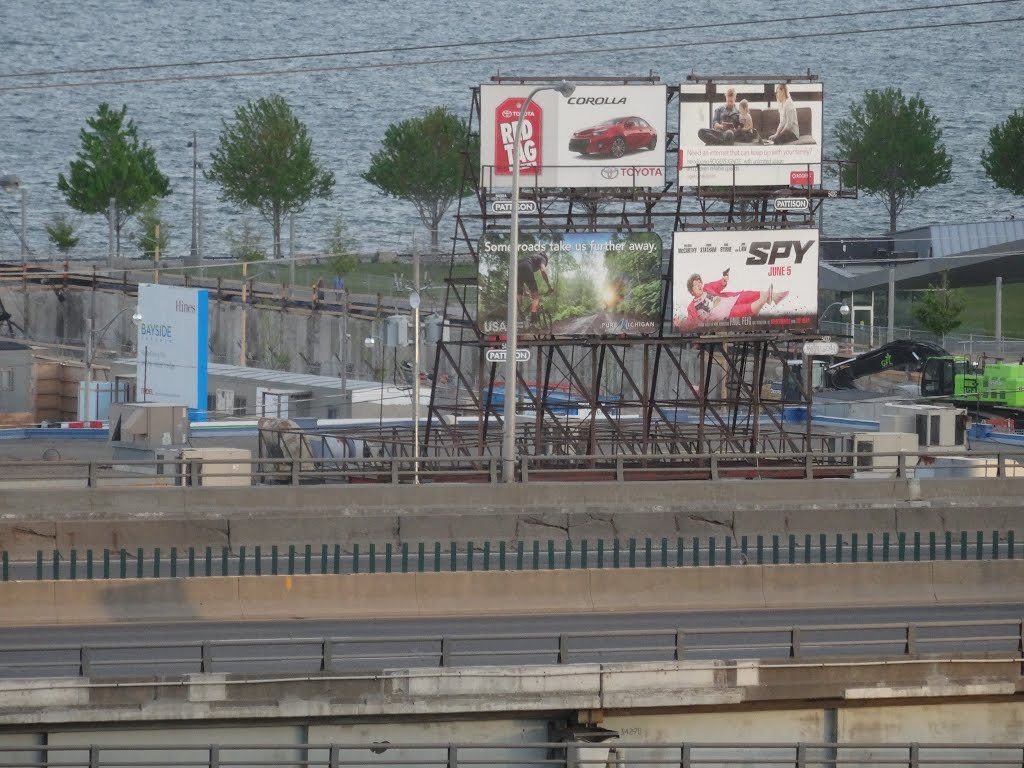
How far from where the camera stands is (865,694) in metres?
23.9

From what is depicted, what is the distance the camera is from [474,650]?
991 inches

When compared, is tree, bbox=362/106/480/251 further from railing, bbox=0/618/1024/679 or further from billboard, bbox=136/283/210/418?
railing, bbox=0/618/1024/679

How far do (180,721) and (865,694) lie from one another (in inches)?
355

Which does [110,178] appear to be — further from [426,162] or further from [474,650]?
[474,650]

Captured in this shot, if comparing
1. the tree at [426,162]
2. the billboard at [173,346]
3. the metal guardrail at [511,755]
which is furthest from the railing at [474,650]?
the tree at [426,162]

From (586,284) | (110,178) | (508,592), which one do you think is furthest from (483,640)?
(110,178)

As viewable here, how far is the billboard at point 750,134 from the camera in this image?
44.9 m

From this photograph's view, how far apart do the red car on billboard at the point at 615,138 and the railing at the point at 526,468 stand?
25.5 ft

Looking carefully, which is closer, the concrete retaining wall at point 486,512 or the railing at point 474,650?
the railing at point 474,650

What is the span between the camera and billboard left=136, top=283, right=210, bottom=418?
199 feet

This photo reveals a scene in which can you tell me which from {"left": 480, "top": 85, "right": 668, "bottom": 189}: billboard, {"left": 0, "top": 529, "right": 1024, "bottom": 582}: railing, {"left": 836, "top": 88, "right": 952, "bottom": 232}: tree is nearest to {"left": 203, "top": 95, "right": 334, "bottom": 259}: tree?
{"left": 836, "top": 88, "right": 952, "bottom": 232}: tree

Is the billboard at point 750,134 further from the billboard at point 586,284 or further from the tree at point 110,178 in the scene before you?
the tree at point 110,178

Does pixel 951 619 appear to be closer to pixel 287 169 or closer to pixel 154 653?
pixel 154 653

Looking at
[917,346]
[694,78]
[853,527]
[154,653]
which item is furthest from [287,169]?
[154,653]
